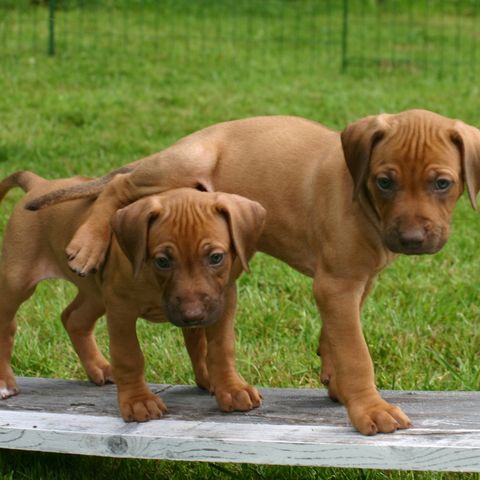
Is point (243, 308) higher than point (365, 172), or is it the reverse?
point (365, 172)

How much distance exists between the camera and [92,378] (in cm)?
493

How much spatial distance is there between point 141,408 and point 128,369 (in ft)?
0.48

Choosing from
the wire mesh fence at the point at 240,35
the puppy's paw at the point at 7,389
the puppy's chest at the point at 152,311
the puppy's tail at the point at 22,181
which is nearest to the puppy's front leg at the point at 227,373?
the puppy's chest at the point at 152,311

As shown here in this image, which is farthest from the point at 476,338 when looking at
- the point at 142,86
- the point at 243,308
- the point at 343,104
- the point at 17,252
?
the point at 142,86

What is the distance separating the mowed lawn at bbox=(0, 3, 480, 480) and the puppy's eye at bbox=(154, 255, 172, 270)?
95cm

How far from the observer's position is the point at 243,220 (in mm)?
3930

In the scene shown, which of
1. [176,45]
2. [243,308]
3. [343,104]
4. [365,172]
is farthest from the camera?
[176,45]

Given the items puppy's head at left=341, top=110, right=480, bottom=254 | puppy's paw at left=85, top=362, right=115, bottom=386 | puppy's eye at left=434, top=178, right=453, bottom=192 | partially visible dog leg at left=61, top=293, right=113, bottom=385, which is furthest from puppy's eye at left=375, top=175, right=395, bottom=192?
puppy's paw at left=85, top=362, right=115, bottom=386

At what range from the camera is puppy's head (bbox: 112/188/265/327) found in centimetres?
375

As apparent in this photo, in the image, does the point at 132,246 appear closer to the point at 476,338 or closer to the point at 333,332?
the point at 333,332

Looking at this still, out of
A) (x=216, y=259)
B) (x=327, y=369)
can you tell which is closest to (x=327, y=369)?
(x=327, y=369)

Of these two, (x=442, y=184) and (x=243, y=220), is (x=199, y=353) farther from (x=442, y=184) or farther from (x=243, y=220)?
(x=442, y=184)

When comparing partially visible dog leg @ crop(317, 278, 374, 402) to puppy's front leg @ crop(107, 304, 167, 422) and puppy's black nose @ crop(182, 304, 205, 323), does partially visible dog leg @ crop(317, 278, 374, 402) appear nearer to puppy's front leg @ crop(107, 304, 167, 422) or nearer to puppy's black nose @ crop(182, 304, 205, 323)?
puppy's front leg @ crop(107, 304, 167, 422)

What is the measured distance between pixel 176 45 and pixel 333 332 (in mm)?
10860
